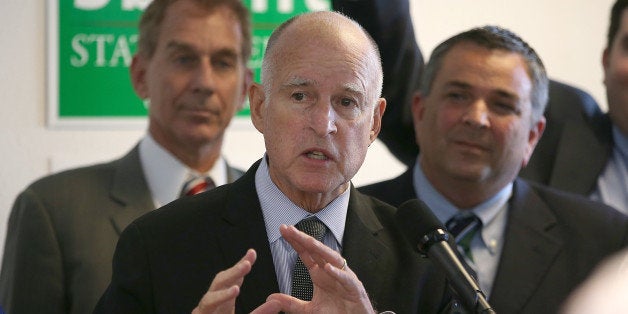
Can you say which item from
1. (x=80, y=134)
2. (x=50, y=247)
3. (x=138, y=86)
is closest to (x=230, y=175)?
(x=138, y=86)

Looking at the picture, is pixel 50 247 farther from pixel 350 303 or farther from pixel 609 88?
pixel 609 88

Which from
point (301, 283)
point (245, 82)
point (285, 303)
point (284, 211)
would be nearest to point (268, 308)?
point (285, 303)

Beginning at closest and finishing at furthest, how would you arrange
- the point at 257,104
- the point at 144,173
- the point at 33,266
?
the point at 257,104 → the point at 33,266 → the point at 144,173

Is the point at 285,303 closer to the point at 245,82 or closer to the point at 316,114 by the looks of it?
the point at 316,114

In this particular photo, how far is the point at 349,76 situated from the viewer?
6.66ft

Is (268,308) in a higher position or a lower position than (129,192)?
higher

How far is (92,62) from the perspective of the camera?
395 centimetres

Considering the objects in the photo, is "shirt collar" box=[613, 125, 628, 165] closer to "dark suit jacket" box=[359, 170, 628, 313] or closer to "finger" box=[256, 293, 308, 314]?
"dark suit jacket" box=[359, 170, 628, 313]

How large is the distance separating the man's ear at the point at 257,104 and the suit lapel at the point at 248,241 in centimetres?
12

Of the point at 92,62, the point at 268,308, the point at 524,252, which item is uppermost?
the point at 268,308

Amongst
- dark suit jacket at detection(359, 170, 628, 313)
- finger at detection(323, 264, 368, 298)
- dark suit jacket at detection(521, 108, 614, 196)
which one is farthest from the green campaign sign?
finger at detection(323, 264, 368, 298)

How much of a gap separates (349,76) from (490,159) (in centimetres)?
99

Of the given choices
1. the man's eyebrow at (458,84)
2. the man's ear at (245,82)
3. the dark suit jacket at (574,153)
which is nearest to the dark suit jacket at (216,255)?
the man's eyebrow at (458,84)

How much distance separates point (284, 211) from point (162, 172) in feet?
3.37
